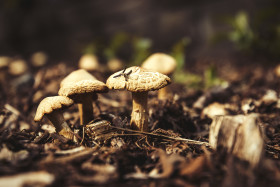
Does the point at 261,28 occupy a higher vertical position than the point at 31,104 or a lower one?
higher

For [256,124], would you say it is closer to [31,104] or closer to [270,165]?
[270,165]

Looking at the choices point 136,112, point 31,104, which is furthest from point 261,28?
point 31,104

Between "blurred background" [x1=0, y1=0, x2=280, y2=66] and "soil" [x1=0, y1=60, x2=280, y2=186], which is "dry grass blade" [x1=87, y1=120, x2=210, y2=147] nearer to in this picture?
"soil" [x1=0, y1=60, x2=280, y2=186]

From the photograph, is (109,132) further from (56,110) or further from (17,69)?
(17,69)

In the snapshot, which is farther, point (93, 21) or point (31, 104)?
point (93, 21)

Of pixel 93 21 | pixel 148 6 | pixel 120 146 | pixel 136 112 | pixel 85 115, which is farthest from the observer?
pixel 93 21

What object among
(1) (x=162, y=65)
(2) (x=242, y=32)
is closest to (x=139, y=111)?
(1) (x=162, y=65)

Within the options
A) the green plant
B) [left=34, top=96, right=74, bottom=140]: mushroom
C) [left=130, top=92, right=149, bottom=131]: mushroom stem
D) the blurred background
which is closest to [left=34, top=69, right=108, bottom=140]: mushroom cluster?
[left=34, top=96, right=74, bottom=140]: mushroom

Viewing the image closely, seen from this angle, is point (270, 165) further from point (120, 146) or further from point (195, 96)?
point (195, 96)

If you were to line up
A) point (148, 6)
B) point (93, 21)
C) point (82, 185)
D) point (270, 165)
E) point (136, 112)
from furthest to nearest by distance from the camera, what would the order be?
point (93, 21), point (148, 6), point (136, 112), point (270, 165), point (82, 185)

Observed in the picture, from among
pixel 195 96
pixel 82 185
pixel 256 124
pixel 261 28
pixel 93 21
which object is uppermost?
pixel 93 21
